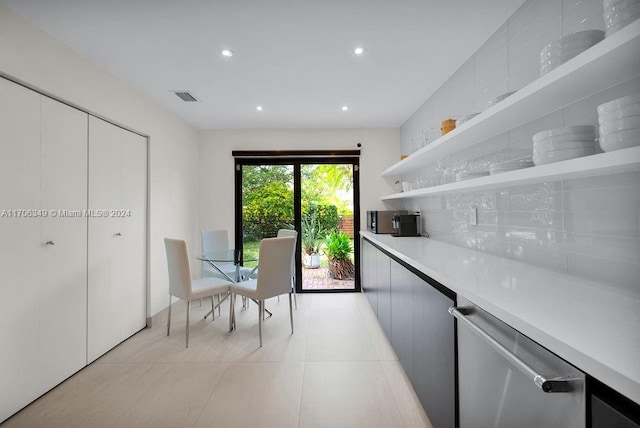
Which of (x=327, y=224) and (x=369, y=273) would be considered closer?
(x=369, y=273)

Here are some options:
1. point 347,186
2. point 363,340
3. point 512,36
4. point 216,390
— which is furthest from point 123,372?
point 512,36

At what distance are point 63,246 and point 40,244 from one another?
182 mm

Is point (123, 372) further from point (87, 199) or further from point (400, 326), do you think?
point (400, 326)

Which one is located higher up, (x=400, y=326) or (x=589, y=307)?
(x=589, y=307)

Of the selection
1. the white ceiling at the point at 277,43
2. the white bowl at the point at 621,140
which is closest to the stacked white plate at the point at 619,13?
the white bowl at the point at 621,140

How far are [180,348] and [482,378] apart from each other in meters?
2.45

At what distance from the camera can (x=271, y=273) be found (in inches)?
106

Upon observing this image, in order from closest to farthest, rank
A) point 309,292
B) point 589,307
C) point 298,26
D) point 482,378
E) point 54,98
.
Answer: point 589,307 < point 482,378 < point 298,26 < point 54,98 < point 309,292

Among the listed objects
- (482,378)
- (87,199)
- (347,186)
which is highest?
(347,186)

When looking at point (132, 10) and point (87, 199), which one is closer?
point (132, 10)

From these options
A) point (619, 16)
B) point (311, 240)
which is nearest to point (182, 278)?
point (311, 240)

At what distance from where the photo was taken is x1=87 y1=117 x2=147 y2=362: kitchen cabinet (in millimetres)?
2412

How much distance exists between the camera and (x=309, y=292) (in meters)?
4.29

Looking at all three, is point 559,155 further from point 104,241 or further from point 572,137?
point 104,241
